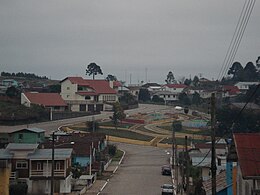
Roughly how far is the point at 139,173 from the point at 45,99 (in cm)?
3354

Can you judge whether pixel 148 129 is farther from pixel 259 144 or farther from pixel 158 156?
pixel 259 144

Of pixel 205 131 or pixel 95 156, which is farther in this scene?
pixel 205 131

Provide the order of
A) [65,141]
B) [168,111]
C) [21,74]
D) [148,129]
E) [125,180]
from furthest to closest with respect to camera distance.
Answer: [21,74] < [168,111] < [148,129] < [65,141] < [125,180]

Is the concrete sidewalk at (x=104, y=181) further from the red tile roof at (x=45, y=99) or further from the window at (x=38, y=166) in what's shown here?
the red tile roof at (x=45, y=99)

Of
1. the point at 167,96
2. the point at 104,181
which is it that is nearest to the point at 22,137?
the point at 104,181

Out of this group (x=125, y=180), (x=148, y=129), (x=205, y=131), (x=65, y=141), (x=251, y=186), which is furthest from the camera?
(x=148, y=129)

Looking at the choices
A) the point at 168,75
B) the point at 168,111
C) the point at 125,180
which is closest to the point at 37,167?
the point at 125,180

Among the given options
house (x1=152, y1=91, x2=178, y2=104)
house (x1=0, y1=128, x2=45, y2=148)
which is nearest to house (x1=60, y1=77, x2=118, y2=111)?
house (x1=152, y1=91, x2=178, y2=104)

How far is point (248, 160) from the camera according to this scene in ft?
52.6

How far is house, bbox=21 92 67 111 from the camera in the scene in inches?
2781

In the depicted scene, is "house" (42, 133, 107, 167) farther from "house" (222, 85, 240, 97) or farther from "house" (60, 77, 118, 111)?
"house" (222, 85, 240, 97)

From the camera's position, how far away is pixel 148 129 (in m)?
69.1

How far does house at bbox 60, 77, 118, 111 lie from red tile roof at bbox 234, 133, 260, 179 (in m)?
64.5

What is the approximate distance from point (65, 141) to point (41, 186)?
13.1m
